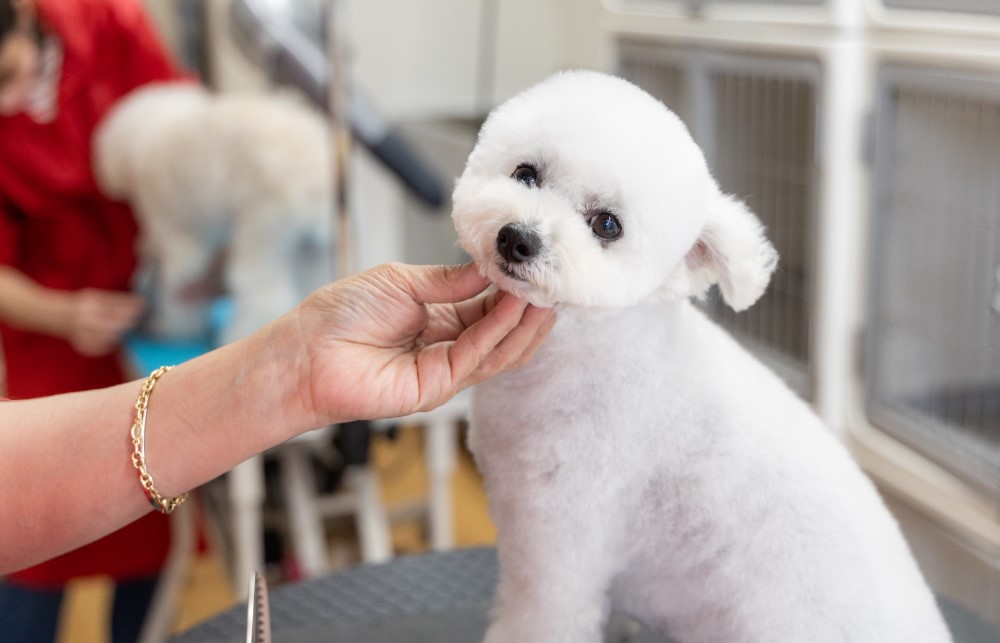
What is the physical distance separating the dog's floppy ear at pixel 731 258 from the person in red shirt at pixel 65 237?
3.09 feet

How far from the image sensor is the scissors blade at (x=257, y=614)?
562mm

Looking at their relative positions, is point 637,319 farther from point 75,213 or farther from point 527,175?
point 75,213

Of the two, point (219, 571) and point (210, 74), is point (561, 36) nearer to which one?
point (210, 74)

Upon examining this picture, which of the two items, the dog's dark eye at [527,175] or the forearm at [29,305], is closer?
the dog's dark eye at [527,175]

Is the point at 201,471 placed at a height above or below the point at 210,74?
below

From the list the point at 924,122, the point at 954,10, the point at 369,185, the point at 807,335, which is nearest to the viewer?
the point at 954,10

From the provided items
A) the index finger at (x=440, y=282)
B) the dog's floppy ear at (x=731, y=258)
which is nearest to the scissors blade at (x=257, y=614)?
the index finger at (x=440, y=282)

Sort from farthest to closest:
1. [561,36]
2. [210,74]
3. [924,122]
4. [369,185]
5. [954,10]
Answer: [561,36] → [210,74] → [369,185] → [924,122] → [954,10]

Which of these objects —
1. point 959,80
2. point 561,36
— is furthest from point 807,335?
point 561,36

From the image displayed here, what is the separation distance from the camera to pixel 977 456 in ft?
3.57

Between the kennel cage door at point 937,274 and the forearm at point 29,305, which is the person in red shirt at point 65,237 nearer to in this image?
the forearm at point 29,305

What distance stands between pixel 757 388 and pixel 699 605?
0.46 ft

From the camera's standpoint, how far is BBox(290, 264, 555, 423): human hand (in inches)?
Result: 23.0

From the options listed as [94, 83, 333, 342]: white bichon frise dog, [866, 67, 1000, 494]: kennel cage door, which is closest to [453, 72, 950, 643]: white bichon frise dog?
[866, 67, 1000, 494]: kennel cage door
